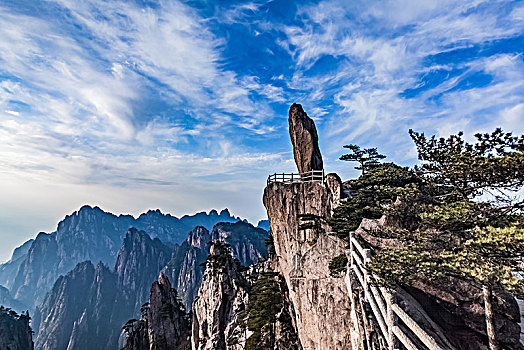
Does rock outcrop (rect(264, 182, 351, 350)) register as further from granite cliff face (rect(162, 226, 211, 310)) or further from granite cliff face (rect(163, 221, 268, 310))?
granite cliff face (rect(162, 226, 211, 310))

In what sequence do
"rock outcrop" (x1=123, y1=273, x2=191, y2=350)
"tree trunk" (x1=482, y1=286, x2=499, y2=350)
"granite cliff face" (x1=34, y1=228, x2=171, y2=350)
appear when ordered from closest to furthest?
"tree trunk" (x1=482, y1=286, x2=499, y2=350)
"rock outcrop" (x1=123, y1=273, x2=191, y2=350)
"granite cliff face" (x1=34, y1=228, x2=171, y2=350)

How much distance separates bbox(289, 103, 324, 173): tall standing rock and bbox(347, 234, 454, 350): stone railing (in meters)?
17.6

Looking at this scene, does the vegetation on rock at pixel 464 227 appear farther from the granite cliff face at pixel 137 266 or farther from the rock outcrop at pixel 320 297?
the granite cliff face at pixel 137 266

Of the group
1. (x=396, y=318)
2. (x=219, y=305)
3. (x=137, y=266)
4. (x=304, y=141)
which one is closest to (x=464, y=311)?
(x=396, y=318)

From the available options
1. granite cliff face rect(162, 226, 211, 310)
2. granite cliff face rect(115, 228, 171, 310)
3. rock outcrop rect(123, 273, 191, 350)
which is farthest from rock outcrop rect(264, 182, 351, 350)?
granite cliff face rect(115, 228, 171, 310)

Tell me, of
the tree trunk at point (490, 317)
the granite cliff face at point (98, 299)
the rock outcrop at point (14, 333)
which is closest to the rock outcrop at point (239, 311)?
the tree trunk at point (490, 317)

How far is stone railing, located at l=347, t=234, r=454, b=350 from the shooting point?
19.0 feet

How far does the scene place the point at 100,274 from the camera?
477ft

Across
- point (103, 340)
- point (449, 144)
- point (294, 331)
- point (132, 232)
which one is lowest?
point (103, 340)

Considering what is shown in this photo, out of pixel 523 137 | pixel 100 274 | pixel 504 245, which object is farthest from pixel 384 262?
pixel 100 274

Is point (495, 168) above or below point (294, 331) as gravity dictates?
above

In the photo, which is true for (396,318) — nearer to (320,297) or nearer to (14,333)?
(320,297)

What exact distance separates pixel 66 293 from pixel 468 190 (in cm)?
18377

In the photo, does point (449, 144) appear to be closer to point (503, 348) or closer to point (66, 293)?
point (503, 348)
